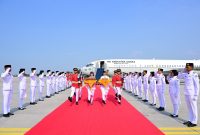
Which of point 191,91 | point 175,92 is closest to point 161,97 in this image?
point 175,92

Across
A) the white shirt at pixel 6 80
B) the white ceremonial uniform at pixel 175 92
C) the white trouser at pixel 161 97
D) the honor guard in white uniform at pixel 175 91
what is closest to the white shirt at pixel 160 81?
the white trouser at pixel 161 97

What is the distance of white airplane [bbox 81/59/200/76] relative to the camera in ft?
145

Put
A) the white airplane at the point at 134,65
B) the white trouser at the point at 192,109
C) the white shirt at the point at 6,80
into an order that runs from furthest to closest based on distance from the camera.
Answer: the white airplane at the point at 134,65 < the white shirt at the point at 6,80 < the white trouser at the point at 192,109

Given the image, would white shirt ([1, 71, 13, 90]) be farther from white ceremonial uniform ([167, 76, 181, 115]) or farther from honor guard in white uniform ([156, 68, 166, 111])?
honor guard in white uniform ([156, 68, 166, 111])

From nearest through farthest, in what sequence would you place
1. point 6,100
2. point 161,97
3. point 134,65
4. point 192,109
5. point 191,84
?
point 192,109 < point 191,84 < point 6,100 < point 161,97 < point 134,65

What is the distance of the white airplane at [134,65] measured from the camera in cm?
4428

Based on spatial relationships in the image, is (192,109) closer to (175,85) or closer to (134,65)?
(175,85)

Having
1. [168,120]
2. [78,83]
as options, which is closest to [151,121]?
[168,120]

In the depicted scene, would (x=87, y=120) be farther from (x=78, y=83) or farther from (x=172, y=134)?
(x=78, y=83)

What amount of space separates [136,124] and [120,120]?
0.86 meters

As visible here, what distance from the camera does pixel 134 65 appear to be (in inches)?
1752

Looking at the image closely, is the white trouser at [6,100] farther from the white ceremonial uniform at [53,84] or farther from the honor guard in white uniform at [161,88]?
the white ceremonial uniform at [53,84]

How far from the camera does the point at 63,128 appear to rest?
8.11 m

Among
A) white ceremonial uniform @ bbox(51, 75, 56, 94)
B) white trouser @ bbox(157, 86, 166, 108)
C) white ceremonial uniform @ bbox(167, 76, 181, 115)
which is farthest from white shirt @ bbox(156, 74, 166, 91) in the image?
white ceremonial uniform @ bbox(51, 75, 56, 94)
